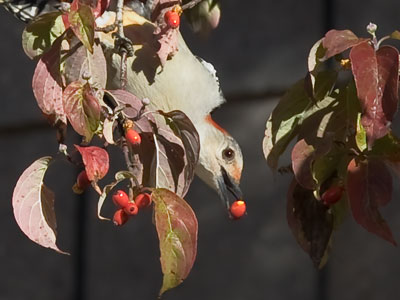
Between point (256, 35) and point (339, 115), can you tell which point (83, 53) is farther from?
point (256, 35)

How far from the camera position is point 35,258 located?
4445mm

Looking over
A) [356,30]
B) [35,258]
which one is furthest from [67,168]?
[356,30]

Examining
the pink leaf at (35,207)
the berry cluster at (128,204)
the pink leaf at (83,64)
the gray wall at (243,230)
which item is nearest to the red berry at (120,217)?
the berry cluster at (128,204)

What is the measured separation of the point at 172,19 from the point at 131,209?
35 cm

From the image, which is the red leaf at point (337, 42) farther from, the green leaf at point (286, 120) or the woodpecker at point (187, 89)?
the woodpecker at point (187, 89)

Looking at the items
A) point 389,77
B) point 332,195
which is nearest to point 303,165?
point 332,195

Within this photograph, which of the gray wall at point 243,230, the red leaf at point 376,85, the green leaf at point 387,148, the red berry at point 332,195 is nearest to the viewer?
the red leaf at point 376,85

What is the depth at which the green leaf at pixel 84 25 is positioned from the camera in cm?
173

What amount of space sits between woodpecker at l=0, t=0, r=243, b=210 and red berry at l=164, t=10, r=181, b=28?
125 mm

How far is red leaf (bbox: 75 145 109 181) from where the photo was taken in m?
1.77

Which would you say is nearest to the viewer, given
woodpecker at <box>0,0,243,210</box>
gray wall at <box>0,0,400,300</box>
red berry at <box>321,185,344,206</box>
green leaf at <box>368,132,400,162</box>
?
green leaf at <box>368,132,400,162</box>

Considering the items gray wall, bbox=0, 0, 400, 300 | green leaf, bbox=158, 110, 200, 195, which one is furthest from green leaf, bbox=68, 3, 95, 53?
gray wall, bbox=0, 0, 400, 300

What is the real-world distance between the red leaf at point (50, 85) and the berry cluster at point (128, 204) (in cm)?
17

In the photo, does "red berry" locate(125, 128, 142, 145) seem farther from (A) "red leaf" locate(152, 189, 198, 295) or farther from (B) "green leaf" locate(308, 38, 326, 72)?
(B) "green leaf" locate(308, 38, 326, 72)
